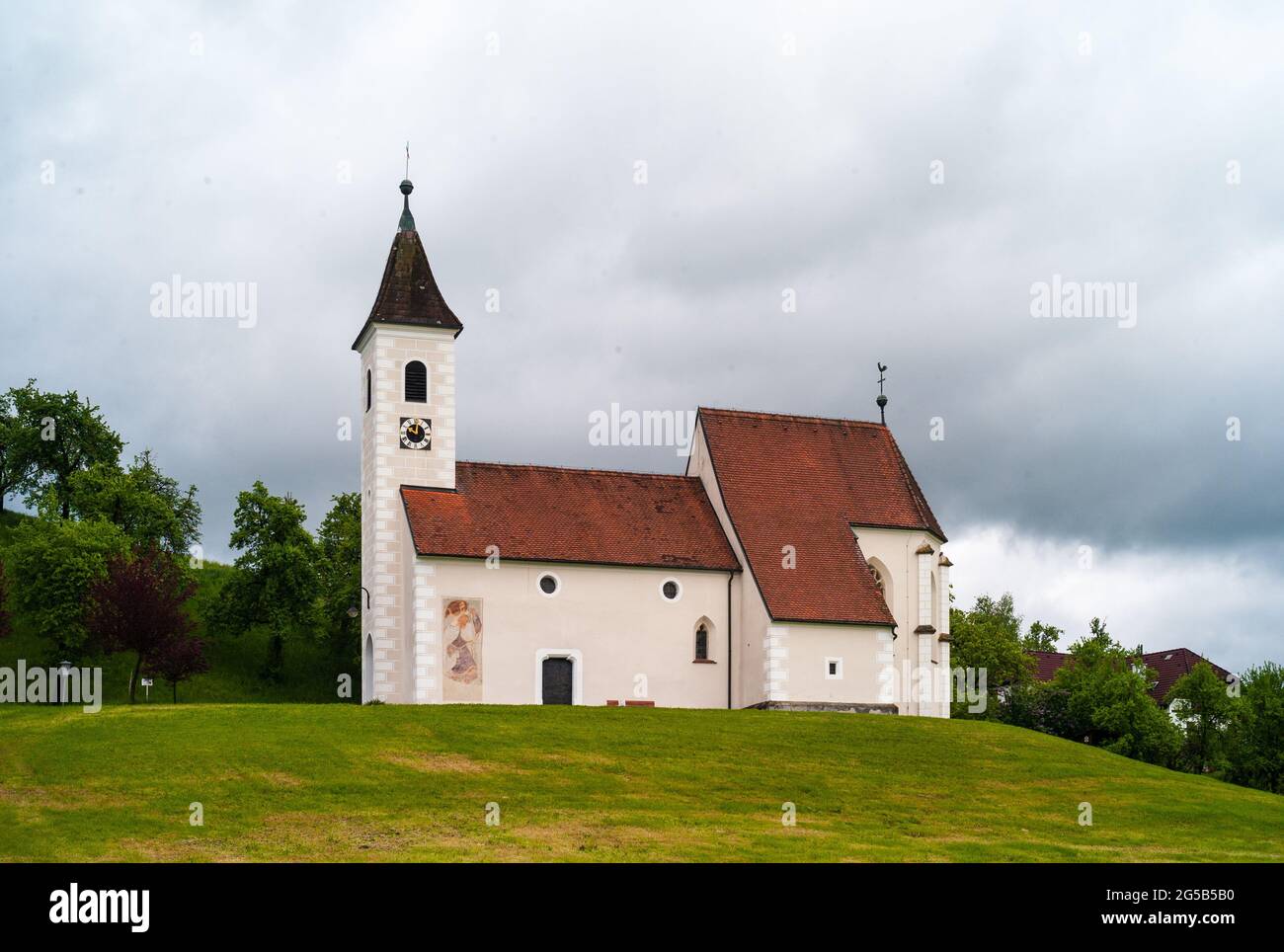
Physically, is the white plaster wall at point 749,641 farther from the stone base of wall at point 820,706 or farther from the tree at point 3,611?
the tree at point 3,611

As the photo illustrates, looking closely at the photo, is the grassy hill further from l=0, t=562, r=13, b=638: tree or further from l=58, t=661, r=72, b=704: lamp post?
l=0, t=562, r=13, b=638: tree

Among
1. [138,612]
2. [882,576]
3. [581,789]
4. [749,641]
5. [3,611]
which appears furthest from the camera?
[3,611]

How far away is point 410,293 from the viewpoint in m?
56.3

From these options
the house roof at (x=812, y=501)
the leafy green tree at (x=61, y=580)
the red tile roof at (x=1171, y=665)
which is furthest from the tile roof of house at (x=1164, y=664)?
the leafy green tree at (x=61, y=580)

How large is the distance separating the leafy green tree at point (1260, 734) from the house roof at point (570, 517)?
81.6 ft

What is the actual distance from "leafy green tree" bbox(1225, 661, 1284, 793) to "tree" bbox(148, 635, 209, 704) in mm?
41543

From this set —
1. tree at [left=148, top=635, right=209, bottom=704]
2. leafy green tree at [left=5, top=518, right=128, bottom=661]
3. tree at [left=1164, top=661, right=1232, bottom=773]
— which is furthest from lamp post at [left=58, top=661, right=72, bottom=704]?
tree at [left=1164, top=661, right=1232, bottom=773]

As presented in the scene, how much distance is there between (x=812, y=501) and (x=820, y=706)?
8254 millimetres

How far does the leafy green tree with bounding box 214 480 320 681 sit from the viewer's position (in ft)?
230

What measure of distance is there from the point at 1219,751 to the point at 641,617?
36498mm

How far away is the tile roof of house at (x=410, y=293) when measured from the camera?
55.6 meters

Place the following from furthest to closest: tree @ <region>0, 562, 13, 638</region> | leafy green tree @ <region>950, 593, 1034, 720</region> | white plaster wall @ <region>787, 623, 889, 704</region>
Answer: leafy green tree @ <region>950, 593, 1034, 720</region> → tree @ <region>0, 562, 13, 638</region> → white plaster wall @ <region>787, 623, 889, 704</region>

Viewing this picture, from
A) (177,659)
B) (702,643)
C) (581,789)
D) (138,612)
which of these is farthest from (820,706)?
(138,612)

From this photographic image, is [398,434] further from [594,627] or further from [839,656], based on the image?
[839,656]
